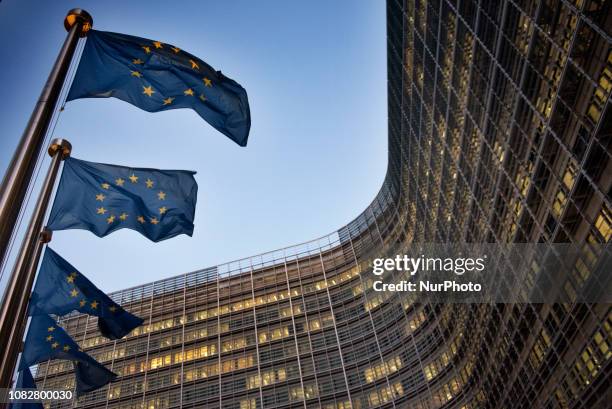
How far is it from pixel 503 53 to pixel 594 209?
34.0ft

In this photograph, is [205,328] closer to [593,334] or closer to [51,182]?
[593,334]

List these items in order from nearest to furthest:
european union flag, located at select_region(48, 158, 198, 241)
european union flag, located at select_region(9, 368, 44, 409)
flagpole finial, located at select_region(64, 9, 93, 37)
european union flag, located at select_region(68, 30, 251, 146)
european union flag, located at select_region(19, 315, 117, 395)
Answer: flagpole finial, located at select_region(64, 9, 93, 37) → european union flag, located at select_region(68, 30, 251, 146) → european union flag, located at select_region(48, 158, 198, 241) → european union flag, located at select_region(19, 315, 117, 395) → european union flag, located at select_region(9, 368, 44, 409)

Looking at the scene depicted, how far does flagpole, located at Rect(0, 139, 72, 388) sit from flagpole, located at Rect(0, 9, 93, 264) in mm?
1899

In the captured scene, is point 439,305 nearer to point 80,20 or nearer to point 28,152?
point 80,20

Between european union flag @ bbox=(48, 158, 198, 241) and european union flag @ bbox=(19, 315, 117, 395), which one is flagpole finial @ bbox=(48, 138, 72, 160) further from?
european union flag @ bbox=(19, 315, 117, 395)

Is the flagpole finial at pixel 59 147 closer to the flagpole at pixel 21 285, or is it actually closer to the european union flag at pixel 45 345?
the flagpole at pixel 21 285

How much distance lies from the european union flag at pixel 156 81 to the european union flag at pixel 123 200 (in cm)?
186

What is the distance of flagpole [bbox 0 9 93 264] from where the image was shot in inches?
298

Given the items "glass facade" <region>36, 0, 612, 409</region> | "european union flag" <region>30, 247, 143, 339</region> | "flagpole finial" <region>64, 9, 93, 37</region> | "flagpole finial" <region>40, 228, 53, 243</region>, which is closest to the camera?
"flagpole finial" <region>64, 9, 93, 37</region>

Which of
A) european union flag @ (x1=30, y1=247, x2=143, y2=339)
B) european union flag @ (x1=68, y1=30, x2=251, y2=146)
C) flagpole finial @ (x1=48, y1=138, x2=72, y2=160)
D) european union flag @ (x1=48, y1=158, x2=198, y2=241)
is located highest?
european union flag @ (x1=68, y1=30, x2=251, y2=146)

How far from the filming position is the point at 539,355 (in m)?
29.6

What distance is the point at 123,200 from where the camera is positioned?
13.2 meters

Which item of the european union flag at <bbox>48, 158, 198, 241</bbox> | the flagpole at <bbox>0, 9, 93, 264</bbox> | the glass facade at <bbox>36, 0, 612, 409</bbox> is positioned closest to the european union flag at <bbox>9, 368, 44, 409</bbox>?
the european union flag at <bbox>48, 158, 198, 241</bbox>

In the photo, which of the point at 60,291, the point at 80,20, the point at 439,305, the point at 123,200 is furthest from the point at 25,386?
the point at 439,305
